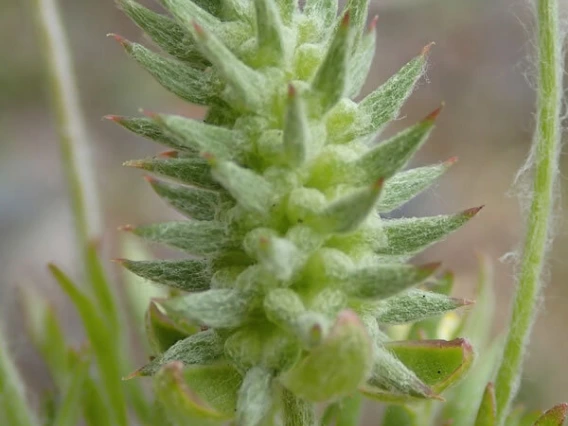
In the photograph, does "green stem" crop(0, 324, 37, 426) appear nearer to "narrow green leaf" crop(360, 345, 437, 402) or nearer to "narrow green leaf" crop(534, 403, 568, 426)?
"narrow green leaf" crop(360, 345, 437, 402)

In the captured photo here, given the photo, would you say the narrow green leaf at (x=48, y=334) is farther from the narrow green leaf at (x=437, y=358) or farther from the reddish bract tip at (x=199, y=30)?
the reddish bract tip at (x=199, y=30)

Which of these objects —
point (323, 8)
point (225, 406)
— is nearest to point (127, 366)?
point (225, 406)

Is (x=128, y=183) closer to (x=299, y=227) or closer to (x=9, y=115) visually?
(x=9, y=115)

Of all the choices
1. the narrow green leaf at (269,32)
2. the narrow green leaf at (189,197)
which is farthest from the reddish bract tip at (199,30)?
the narrow green leaf at (189,197)

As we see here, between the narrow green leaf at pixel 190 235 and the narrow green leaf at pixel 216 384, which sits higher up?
the narrow green leaf at pixel 190 235

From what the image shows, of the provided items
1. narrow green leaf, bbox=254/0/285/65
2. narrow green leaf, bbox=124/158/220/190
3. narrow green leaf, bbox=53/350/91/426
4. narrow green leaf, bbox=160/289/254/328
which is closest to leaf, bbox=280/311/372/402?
narrow green leaf, bbox=160/289/254/328

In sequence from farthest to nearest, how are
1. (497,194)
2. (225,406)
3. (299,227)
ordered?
(497,194)
(225,406)
(299,227)

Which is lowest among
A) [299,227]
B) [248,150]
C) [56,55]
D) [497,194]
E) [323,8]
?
[497,194]
